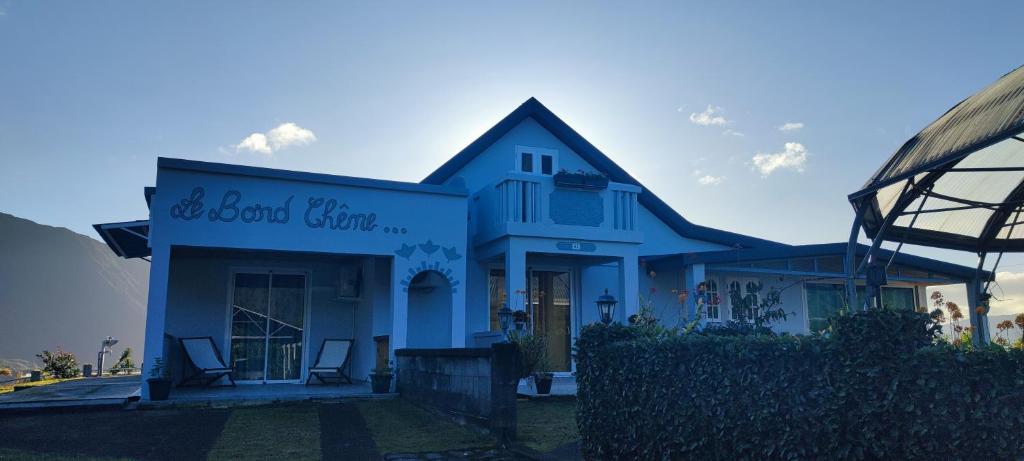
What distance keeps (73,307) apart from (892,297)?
97.8 meters

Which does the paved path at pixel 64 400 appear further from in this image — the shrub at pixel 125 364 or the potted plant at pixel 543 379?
the shrub at pixel 125 364

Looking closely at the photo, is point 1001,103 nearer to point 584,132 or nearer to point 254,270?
Result: point 584,132

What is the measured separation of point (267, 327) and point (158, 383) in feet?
11.2

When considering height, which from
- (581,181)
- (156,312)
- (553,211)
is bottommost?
(156,312)

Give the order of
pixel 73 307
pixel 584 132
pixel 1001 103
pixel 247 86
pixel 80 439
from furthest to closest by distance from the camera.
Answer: pixel 73 307
pixel 584 132
pixel 247 86
pixel 80 439
pixel 1001 103

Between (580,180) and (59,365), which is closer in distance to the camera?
(580,180)

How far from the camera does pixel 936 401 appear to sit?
3.92 metres

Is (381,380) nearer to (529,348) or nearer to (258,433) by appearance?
(529,348)

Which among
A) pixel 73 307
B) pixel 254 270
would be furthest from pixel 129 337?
pixel 254 270

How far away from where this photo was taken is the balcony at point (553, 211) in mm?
12695

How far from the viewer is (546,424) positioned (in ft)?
28.8

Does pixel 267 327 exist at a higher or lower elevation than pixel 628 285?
lower

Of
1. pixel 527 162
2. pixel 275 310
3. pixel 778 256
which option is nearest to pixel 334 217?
pixel 275 310

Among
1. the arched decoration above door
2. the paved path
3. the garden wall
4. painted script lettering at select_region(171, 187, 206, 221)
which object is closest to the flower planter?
the arched decoration above door
